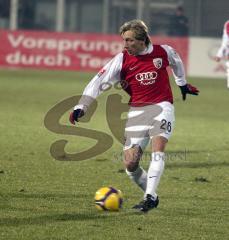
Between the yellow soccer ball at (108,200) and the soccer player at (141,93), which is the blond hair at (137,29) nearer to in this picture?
Result: the soccer player at (141,93)

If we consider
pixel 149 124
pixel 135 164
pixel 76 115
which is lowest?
pixel 135 164

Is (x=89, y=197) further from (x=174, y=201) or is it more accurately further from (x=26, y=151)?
(x=26, y=151)

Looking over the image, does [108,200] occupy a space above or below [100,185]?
above

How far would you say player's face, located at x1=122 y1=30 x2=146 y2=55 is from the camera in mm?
9812

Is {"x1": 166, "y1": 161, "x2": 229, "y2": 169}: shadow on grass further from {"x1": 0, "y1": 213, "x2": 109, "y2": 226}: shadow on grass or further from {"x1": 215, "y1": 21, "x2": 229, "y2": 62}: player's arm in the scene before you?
{"x1": 215, "y1": 21, "x2": 229, "y2": 62}: player's arm

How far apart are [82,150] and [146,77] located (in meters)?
5.40

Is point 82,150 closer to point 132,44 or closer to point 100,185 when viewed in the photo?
point 100,185

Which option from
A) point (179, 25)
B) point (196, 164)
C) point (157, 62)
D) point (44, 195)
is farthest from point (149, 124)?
point (179, 25)

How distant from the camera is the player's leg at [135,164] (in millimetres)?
9992

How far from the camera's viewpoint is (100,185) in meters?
11.6

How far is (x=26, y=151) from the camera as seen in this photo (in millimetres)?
14961

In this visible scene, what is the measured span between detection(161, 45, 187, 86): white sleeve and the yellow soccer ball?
1.69m

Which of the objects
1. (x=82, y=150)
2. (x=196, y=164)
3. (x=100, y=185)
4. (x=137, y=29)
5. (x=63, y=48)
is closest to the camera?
(x=137, y=29)

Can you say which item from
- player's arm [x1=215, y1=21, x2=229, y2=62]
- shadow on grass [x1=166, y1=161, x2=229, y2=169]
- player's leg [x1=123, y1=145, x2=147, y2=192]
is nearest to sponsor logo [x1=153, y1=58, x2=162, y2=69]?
player's leg [x1=123, y1=145, x2=147, y2=192]
